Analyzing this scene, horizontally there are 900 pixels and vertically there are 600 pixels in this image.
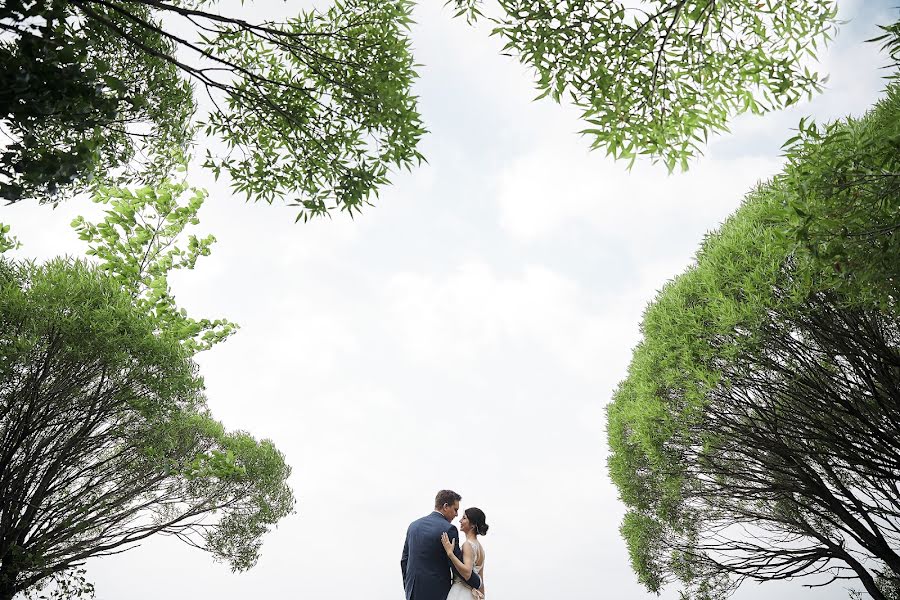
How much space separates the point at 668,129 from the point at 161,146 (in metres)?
6.08

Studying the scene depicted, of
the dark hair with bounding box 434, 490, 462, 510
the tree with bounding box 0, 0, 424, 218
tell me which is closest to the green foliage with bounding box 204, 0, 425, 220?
the tree with bounding box 0, 0, 424, 218

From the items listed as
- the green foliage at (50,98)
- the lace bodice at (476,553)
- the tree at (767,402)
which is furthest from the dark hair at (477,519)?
the green foliage at (50,98)

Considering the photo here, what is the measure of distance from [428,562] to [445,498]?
763 millimetres

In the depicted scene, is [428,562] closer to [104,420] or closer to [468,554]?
[468,554]

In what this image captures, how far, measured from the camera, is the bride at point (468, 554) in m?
6.60

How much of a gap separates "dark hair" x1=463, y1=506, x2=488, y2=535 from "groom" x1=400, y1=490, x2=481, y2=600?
63 cm

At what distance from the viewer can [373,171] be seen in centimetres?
624

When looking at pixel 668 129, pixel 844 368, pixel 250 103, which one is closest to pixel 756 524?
pixel 844 368

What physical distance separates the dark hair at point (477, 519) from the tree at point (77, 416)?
5097 millimetres

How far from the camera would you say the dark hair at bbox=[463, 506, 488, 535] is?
745cm

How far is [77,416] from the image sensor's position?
9.43 metres

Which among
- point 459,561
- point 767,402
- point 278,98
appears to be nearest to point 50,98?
point 278,98

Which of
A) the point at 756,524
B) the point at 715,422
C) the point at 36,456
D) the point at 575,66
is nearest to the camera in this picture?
the point at 575,66

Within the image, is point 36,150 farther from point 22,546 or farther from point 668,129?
point 22,546
